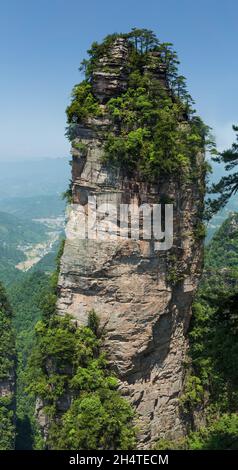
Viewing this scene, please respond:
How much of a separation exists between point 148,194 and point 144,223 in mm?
1403

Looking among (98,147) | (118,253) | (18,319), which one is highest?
(98,147)

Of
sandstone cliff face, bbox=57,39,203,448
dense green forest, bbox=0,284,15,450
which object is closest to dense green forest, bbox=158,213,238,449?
sandstone cliff face, bbox=57,39,203,448

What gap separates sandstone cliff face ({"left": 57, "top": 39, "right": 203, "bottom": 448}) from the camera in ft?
66.4

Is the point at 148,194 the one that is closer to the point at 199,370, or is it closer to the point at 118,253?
the point at 118,253

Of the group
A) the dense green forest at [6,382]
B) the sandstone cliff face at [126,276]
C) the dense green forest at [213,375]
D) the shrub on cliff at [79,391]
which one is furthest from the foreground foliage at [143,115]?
the dense green forest at [6,382]

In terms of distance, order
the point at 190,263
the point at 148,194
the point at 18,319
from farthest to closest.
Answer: the point at 18,319 < the point at 190,263 < the point at 148,194

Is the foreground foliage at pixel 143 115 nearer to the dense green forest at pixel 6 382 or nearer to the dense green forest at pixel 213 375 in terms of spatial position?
the dense green forest at pixel 213 375

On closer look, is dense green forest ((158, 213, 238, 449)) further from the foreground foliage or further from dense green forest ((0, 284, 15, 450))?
dense green forest ((0, 284, 15, 450))

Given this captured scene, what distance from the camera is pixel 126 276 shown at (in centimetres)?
2048

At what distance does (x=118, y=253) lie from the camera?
20.3 m

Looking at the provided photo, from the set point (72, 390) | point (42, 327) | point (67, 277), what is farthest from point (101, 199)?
point (72, 390)

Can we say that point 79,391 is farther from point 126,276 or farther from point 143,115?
point 143,115

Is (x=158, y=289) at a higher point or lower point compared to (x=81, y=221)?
lower

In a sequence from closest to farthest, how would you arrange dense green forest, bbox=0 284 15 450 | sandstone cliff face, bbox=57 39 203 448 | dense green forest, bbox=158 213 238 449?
dense green forest, bbox=158 213 238 449 → sandstone cliff face, bbox=57 39 203 448 → dense green forest, bbox=0 284 15 450
